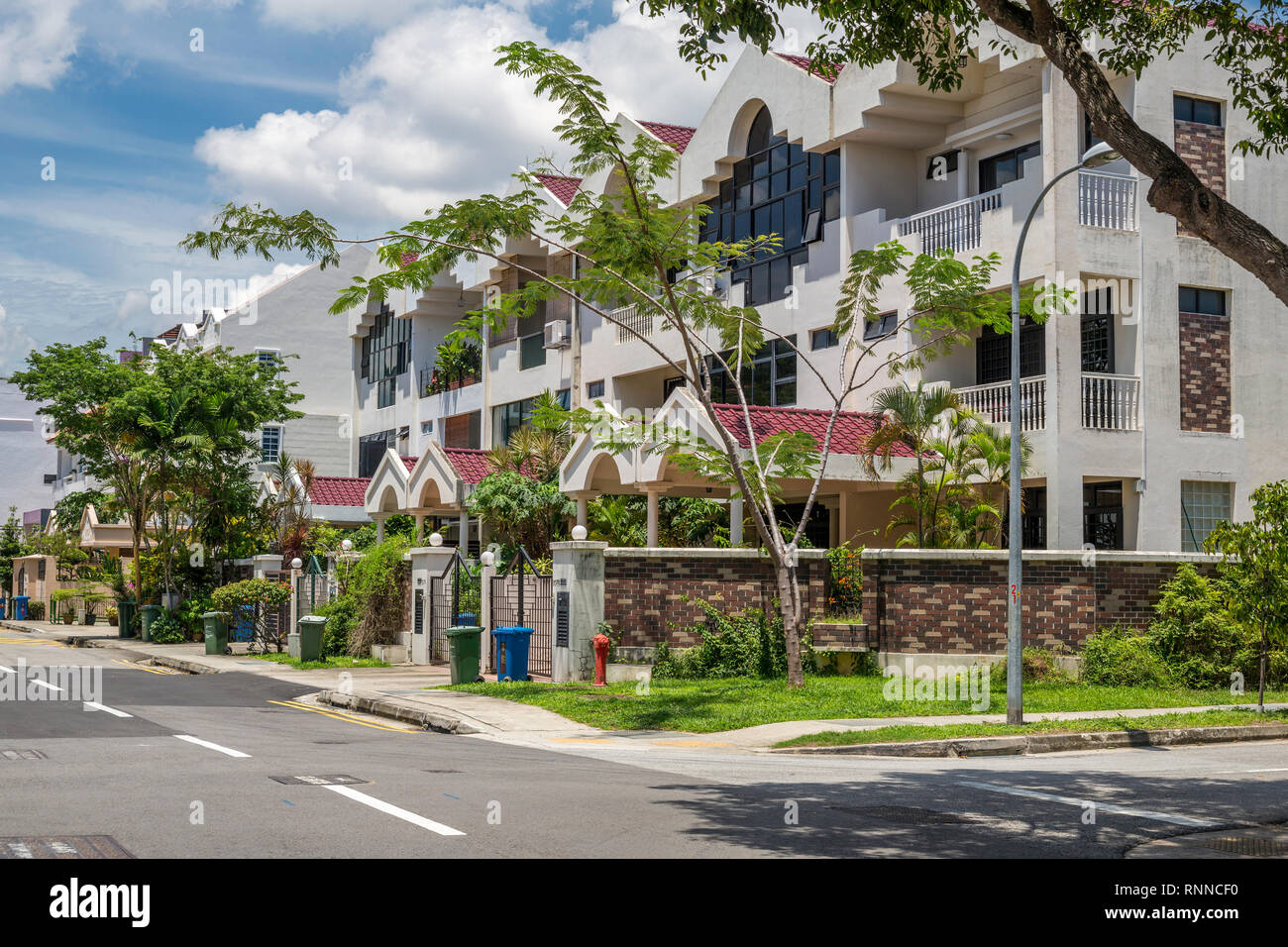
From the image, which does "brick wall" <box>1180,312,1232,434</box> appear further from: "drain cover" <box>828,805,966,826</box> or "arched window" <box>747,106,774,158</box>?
"drain cover" <box>828,805,966,826</box>

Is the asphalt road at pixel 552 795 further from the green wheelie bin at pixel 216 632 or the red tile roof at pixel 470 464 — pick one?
the red tile roof at pixel 470 464

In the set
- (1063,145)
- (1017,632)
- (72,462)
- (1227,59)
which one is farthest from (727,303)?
(72,462)

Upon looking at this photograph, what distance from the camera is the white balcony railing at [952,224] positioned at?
2495 centimetres

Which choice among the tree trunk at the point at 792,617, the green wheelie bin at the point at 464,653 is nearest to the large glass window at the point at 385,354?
the green wheelie bin at the point at 464,653

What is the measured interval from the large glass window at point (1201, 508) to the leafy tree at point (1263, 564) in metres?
6.22

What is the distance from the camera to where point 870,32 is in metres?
A: 13.8

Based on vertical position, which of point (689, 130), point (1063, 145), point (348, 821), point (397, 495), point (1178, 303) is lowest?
point (348, 821)

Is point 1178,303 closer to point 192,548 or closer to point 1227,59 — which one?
point 1227,59

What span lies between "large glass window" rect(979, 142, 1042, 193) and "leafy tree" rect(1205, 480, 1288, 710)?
9454mm

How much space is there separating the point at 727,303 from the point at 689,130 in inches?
312

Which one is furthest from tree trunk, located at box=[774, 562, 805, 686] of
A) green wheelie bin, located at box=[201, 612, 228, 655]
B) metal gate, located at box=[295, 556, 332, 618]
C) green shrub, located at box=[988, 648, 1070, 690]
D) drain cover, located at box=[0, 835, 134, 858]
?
green wheelie bin, located at box=[201, 612, 228, 655]

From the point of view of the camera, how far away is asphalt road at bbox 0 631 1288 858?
8672 mm

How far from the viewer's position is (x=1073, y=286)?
909 inches
